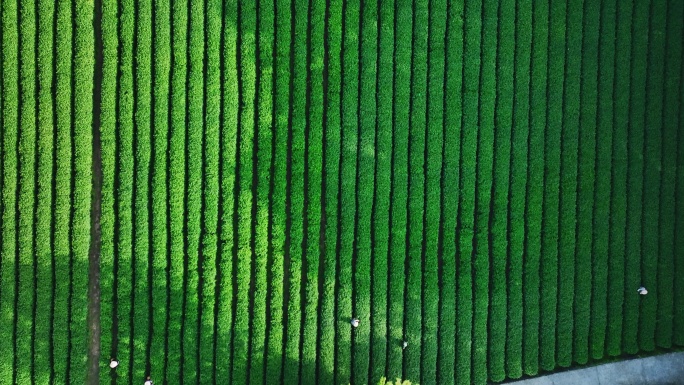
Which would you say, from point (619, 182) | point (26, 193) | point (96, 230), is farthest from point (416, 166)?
Result: point (26, 193)

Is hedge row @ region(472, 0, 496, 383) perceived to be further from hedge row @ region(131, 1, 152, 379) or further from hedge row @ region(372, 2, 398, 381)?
hedge row @ region(131, 1, 152, 379)

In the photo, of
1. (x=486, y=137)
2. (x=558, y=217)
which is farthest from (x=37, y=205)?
(x=558, y=217)

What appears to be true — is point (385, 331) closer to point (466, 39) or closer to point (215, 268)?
point (215, 268)

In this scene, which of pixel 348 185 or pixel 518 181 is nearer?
pixel 348 185

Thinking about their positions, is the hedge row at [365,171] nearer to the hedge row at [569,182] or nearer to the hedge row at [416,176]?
the hedge row at [416,176]

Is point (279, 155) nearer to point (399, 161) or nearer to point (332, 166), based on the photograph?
point (332, 166)

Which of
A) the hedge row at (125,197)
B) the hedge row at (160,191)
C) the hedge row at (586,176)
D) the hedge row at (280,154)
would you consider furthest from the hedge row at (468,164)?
the hedge row at (125,197)
